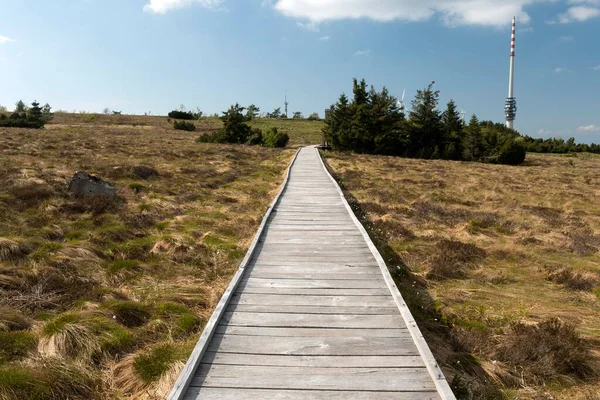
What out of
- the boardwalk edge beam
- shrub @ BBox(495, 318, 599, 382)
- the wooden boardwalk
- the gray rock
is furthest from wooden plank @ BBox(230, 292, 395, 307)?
the gray rock

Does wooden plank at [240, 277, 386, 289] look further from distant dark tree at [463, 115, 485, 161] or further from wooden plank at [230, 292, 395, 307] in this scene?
distant dark tree at [463, 115, 485, 161]

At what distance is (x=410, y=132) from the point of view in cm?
4019

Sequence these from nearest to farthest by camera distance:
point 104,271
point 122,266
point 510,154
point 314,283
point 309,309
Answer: point 309,309
point 314,283
point 104,271
point 122,266
point 510,154

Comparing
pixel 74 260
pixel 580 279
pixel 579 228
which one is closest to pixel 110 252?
pixel 74 260

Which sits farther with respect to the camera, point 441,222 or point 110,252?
point 441,222

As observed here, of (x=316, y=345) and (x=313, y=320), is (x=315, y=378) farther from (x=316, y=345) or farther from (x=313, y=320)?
(x=313, y=320)

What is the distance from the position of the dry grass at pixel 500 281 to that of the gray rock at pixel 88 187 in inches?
321

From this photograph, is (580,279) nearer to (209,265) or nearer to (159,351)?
(209,265)

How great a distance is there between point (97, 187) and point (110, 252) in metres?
5.39

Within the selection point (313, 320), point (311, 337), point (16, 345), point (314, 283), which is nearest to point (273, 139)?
point (314, 283)

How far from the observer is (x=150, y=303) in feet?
19.6

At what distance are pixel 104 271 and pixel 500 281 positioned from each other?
7488 mm

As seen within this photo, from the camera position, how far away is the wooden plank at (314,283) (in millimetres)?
5742

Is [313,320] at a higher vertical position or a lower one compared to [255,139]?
lower
